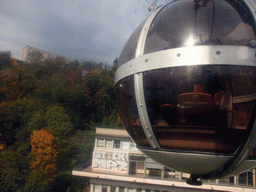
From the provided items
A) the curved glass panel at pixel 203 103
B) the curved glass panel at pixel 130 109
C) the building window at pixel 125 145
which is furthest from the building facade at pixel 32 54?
the curved glass panel at pixel 203 103

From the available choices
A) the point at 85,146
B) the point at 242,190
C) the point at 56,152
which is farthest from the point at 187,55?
the point at 85,146

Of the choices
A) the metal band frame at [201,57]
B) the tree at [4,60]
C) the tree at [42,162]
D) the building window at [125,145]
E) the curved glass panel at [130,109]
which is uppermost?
the tree at [4,60]

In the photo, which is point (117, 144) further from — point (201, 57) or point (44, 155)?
point (201, 57)

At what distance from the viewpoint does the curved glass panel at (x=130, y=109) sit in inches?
86.1

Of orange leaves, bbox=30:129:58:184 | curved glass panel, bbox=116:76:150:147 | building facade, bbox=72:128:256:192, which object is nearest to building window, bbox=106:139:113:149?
building facade, bbox=72:128:256:192

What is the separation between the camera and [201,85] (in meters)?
1.85

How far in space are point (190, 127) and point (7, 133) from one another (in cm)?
3326

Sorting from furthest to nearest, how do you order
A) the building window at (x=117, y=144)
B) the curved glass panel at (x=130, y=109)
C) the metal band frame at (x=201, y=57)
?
1. the building window at (x=117, y=144)
2. the curved glass panel at (x=130, y=109)
3. the metal band frame at (x=201, y=57)

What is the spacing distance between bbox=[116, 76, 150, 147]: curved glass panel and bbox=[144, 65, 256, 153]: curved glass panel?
21 cm

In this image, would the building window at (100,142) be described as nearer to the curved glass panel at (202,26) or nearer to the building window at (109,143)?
the building window at (109,143)

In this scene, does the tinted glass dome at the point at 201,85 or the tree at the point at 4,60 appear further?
the tree at the point at 4,60

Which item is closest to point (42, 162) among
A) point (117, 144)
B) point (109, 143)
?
point (109, 143)

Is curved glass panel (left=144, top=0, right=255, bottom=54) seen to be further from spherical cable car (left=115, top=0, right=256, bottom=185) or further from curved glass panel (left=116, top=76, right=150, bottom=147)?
curved glass panel (left=116, top=76, right=150, bottom=147)

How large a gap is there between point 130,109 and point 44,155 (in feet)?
88.2
